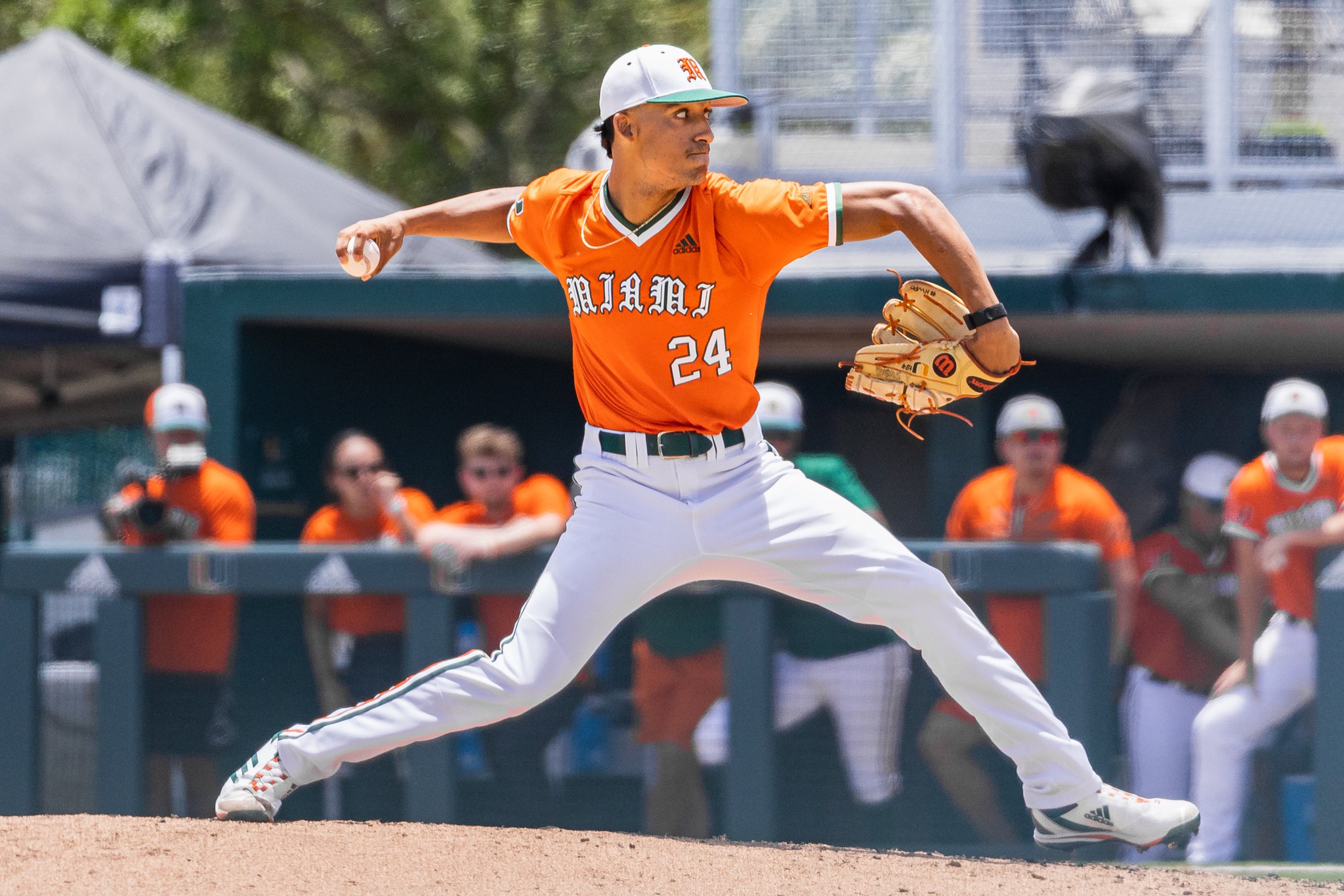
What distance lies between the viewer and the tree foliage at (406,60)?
557 inches

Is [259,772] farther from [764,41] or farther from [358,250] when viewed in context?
[764,41]

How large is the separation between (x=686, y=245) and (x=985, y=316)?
67 centimetres

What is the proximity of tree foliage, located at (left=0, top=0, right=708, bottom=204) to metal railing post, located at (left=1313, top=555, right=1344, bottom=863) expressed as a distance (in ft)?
34.3

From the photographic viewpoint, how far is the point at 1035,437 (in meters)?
5.45

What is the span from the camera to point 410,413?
7.55m

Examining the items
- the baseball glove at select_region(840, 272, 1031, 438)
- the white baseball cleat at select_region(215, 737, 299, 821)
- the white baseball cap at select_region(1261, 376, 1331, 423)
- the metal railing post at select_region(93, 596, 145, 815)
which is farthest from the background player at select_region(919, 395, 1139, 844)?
the metal railing post at select_region(93, 596, 145, 815)

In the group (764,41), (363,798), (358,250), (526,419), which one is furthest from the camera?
(526,419)

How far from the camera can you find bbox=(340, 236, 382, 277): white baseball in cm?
349

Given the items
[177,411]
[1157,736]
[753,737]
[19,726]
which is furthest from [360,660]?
[1157,736]

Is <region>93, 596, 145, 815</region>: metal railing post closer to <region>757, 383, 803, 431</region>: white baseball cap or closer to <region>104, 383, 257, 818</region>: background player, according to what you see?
<region>104, 383, 257, 818</region>: background player

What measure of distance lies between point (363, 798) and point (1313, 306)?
393 centimetres

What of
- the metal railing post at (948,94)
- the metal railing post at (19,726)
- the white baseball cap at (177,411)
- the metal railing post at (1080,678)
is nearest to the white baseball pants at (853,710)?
the metal railing post at (1080,678)

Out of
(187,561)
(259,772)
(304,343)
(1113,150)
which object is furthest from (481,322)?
(259,772)

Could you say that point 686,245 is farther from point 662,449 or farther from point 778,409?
point 778,409
